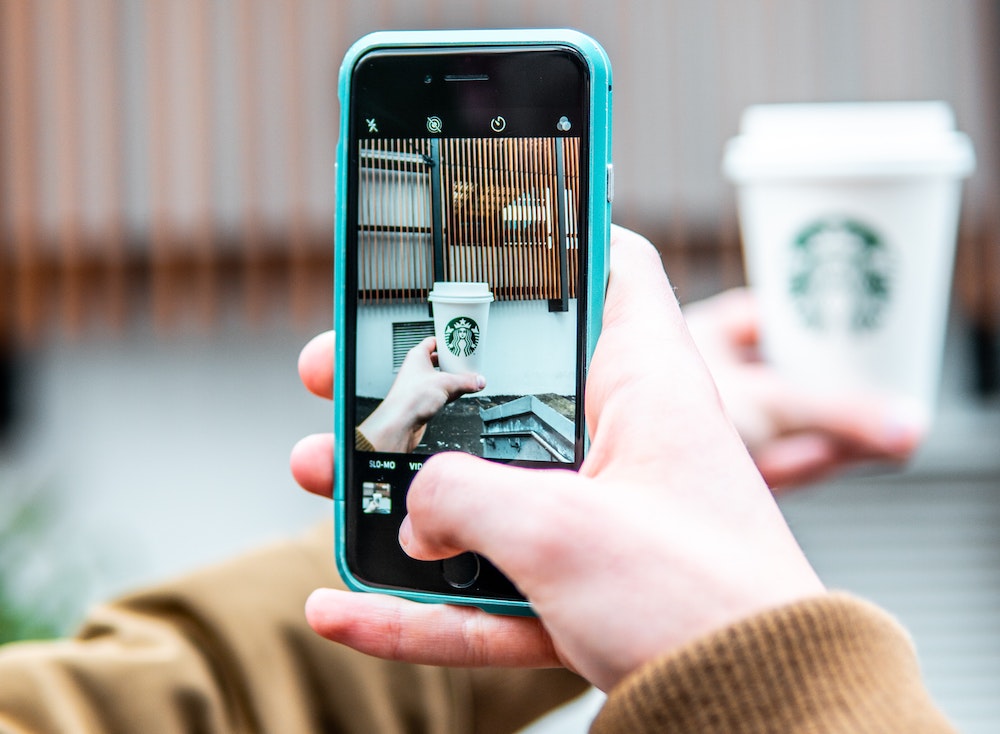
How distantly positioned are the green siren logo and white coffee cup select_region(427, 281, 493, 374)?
336mm

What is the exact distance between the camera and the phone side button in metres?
0.37

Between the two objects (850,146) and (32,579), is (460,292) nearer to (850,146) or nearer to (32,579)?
(850,146)

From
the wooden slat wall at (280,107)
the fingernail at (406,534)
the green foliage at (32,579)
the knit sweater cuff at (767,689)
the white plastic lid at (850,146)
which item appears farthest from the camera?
the wooden slat wall at (280,107)

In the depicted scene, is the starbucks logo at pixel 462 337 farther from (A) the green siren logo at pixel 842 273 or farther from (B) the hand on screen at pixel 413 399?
(A) the green siren logo at pixel 842 273

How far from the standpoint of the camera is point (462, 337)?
1.20ft

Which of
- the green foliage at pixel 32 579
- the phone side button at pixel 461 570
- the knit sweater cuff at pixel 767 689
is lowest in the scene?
the green foliage at pixel 32 579

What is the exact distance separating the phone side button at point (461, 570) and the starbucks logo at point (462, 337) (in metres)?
0.08

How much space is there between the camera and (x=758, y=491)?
10.7 inches

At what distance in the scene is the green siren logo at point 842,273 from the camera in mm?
614

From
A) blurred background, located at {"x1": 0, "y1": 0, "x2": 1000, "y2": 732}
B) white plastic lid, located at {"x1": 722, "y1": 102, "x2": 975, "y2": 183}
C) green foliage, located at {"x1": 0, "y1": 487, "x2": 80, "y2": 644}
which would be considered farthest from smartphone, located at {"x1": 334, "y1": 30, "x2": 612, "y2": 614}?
blurred background, located at {"x1": 0, "y1": 0, "x2": 1000, "y2": 732}

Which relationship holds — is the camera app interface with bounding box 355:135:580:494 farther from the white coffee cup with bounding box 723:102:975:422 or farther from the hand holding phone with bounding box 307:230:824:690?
the white coffee cup with bounding box 723:102:975:422

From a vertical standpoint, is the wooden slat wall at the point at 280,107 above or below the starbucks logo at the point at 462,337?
above

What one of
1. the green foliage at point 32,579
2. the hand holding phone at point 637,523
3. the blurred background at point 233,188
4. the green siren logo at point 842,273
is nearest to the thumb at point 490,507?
the hand holding phone at point 637,523

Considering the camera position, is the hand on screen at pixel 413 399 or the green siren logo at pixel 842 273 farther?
the green siren logo at pixel 842 273
